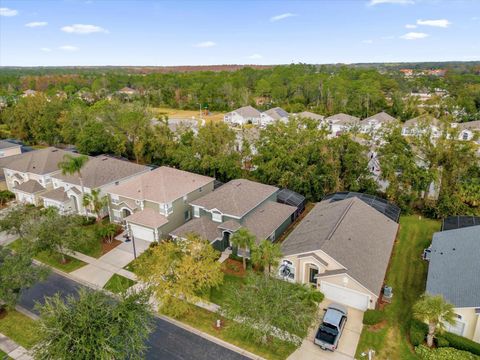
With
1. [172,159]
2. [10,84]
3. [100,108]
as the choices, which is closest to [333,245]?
[172,159]

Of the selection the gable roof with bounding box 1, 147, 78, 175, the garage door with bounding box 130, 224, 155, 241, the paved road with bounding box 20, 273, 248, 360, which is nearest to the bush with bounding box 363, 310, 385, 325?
the paved road with bounding box 20, 273, 248, 360

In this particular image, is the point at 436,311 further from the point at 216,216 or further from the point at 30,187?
the point at 30,187

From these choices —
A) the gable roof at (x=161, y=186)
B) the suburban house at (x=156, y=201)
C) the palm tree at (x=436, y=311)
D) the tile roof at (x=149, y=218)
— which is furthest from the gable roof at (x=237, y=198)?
the palm tree at (x=436, y=311)

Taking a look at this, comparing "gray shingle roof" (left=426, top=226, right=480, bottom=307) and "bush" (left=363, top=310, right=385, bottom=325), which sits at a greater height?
"gray shingle roof" (left=426, top=226, right=480, bottom=307)

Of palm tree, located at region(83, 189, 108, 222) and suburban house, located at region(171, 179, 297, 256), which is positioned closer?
suburban house, located at region(171, 179, 297, 256)

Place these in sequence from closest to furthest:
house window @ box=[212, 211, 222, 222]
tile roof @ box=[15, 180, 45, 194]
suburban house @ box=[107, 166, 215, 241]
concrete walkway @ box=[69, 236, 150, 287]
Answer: concrete walkway @ box=[69, 236, 150, 287]
house window @ box=[212, 211, 222, 222]
suburban house @ box=[107, 166, 215, 241]
tile roof @ box=[15, 180, 45, 194]

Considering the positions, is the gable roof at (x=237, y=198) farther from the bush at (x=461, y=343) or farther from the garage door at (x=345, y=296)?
the bush at (x=461, y=343)

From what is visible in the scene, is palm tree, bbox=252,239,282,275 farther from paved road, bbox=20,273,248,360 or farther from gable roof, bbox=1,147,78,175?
gable roof, bbox=1,147,78,175
